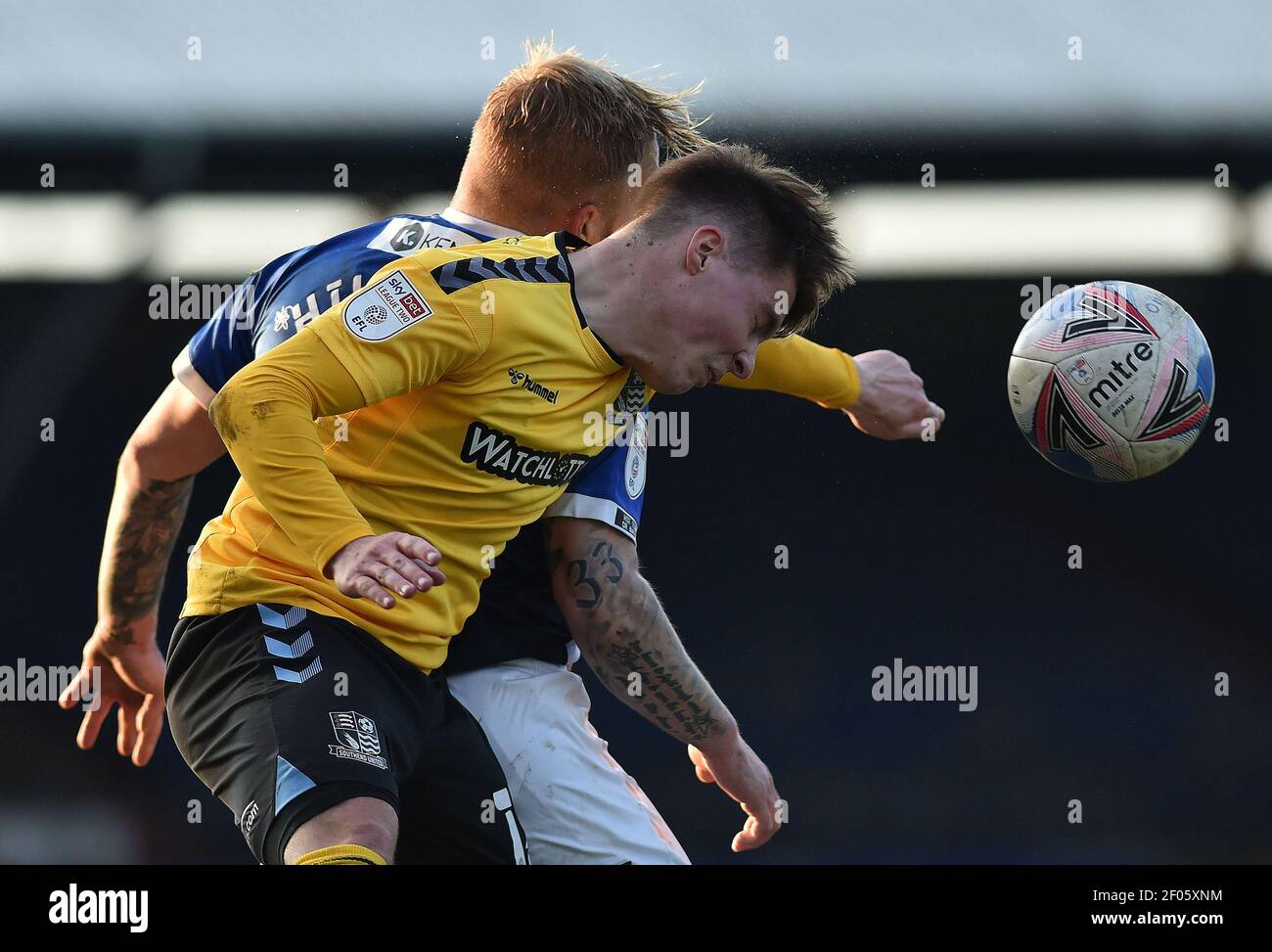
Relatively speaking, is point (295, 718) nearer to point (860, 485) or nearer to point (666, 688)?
point (666, 688)

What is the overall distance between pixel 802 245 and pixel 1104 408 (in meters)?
0.74

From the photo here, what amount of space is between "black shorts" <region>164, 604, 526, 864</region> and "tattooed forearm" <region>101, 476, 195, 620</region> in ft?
1.66

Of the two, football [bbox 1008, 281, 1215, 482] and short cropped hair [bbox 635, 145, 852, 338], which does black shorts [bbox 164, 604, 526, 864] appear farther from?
football [bbox 1008, 281, 1215, 482]

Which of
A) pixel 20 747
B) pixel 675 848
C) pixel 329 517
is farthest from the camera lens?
pixel 20 747

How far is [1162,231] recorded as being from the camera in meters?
6.61

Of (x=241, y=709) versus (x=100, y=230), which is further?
(x=100, y=230)

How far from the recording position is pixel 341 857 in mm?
1882

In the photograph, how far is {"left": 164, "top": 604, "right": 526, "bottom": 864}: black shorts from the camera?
78.4 inches

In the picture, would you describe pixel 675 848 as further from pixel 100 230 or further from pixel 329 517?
pixel 100 230

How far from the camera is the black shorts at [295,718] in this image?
1.99 m

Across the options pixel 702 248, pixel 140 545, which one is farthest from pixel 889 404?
pixel 140 545

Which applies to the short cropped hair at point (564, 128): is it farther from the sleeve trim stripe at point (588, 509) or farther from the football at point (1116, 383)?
the football at point (1116, 383)

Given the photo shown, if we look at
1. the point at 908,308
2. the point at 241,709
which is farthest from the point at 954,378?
the point at 241,709

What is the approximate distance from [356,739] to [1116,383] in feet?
5.12
